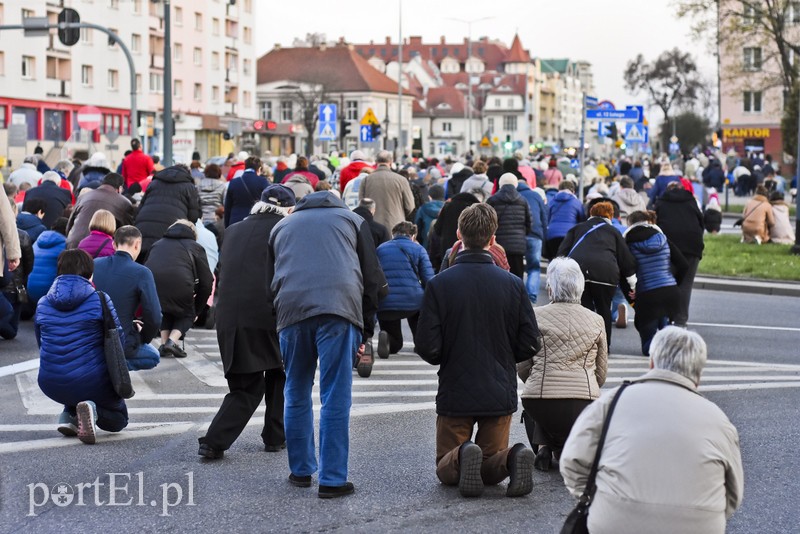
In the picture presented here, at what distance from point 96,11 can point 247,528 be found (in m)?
71.3

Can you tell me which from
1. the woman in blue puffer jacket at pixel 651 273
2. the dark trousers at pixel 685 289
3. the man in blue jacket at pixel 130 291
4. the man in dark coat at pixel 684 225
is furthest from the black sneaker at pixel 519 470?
the man in dark coat at pixel 684 225

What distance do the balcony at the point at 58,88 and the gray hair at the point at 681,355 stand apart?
66.9 meters

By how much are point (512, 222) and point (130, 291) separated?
718cm

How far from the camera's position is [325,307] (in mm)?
7359

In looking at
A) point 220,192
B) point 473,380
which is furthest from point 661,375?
point 220,192

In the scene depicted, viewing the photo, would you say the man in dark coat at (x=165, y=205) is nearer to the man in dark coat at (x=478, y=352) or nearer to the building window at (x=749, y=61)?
the man in dark coat at (x=478, y=352)

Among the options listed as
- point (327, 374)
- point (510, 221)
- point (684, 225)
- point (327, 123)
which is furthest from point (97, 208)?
point (327, 123)

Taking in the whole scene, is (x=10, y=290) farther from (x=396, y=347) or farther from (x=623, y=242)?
(x=623, y=242)

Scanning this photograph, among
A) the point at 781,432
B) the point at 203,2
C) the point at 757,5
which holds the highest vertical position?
the point at 203,2

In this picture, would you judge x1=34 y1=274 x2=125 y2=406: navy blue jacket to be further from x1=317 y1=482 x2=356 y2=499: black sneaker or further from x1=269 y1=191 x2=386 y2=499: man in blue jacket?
x1=317 y1=482 x2=356 y2=499: black sneaker

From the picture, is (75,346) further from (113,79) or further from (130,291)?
(113,79)

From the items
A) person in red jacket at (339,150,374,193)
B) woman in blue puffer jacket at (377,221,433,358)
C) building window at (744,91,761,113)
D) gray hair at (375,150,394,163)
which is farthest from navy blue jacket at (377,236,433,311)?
building window at (744,91,761,113)

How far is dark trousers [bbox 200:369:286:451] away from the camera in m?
8.49

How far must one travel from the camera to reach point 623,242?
13328mm
